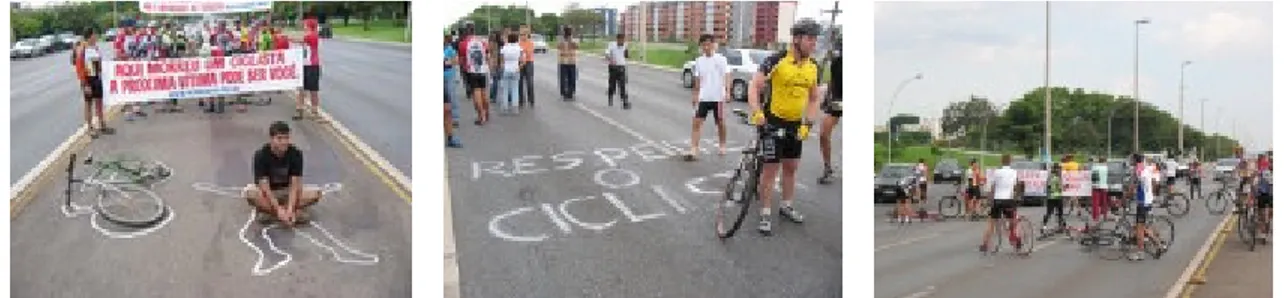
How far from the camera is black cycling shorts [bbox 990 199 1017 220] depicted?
5.86 m

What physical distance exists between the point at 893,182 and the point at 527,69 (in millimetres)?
1605

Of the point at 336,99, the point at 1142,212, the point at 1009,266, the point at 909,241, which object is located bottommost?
the point at 1009,266

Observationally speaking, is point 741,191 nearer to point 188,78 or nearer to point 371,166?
point 371,166

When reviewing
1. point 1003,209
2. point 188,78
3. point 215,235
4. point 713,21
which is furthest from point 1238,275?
point 188,78

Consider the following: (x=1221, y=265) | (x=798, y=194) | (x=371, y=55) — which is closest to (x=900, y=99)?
A: (x=798, y=194)

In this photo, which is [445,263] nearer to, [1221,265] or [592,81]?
[592,81]

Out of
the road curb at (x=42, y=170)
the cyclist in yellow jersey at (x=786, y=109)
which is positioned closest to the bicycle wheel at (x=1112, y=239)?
the cyclist in yellow jersey at (x=786, y=109)

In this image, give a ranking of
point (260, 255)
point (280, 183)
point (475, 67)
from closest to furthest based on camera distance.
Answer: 1. point (260, 255)
2. point (280, 183)
3. point (475, 67)

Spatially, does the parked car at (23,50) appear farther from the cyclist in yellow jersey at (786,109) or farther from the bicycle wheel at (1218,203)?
the bicycle wheel at (1218,203)

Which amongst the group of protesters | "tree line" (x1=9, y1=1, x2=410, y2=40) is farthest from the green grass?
the group of protesters

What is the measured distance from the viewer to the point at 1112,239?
579cm

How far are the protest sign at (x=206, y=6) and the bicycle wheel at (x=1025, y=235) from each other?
10.7 feet

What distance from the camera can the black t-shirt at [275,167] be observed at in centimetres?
543

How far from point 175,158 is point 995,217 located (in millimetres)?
3395
